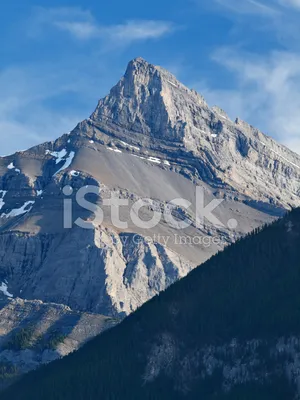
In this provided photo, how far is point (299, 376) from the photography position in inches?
7844

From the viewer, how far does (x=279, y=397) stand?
650 ft

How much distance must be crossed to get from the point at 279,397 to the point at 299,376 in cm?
399
